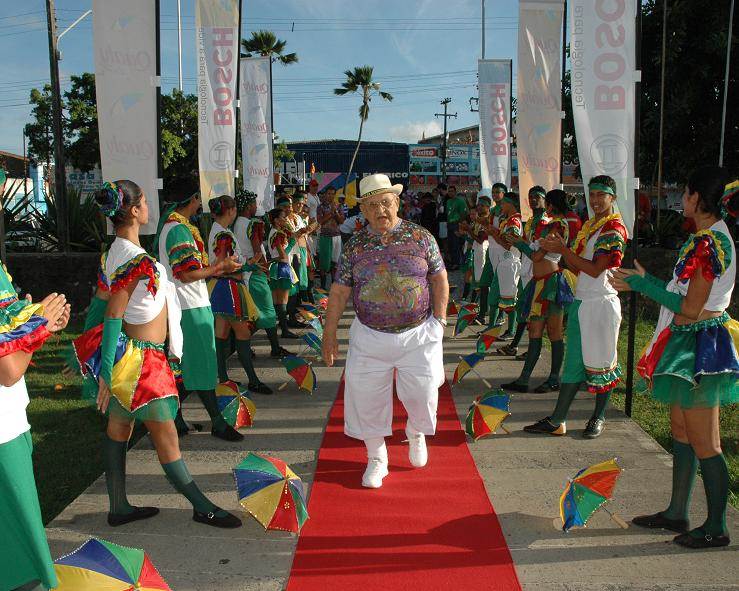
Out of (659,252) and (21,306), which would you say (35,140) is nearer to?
(659,252)

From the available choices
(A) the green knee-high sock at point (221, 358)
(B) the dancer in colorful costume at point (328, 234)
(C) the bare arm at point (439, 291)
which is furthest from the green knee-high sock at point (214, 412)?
(B) the dancer in colorful costume at point (328, 234)

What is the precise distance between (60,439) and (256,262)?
2.60 m

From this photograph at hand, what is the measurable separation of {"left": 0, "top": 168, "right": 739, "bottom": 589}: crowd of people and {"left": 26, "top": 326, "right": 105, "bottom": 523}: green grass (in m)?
0.73

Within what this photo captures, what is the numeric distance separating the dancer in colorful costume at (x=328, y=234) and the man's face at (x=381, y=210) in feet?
28.6

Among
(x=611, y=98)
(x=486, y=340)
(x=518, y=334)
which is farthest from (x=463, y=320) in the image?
(x=611, y=98)

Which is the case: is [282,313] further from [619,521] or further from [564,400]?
[619,521]

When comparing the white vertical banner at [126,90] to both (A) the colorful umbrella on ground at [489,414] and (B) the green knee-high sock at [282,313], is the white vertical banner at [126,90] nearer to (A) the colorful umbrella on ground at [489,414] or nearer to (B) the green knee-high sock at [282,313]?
(A) the colorful umbrella on ground at [489,414]

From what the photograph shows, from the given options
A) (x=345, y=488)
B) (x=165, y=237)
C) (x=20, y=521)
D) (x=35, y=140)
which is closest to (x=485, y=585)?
(x=345, y=488)

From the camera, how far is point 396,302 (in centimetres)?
391

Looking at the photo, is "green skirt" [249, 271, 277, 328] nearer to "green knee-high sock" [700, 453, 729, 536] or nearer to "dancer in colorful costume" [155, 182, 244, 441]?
"dancer in colorful costume" [155, 182, 244, 441]

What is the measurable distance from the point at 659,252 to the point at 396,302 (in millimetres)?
10053

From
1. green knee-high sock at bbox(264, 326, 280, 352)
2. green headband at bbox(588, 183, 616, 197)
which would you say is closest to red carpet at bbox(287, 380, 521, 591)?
green headband at bbox(588, 183, 616, 197)

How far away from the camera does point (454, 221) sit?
16.2 metres

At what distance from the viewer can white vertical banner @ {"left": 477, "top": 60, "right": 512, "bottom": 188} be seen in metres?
11.7
